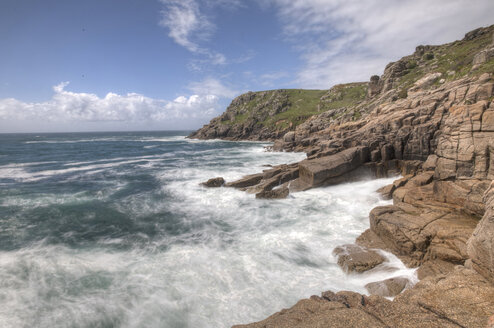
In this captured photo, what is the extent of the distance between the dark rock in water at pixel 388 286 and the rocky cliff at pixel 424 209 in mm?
45

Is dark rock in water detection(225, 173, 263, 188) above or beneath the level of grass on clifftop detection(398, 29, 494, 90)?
beneath

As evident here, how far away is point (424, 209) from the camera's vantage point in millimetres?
14492

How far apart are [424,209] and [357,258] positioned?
6.21m

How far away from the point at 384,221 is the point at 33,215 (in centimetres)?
2859

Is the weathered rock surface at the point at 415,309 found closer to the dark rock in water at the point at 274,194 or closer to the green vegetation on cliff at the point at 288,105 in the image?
the dark rock in water at the point at 274,194

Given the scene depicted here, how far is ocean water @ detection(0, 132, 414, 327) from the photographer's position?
10.1m

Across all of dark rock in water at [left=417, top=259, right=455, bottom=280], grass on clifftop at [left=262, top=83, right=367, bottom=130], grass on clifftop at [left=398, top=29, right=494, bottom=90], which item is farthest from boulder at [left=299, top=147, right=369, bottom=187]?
grass on clifftop at [left=262, top=83, right=367, bottom=130]

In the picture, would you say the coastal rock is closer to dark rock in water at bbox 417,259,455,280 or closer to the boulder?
dark rock in water at bbox 417,259,455,280

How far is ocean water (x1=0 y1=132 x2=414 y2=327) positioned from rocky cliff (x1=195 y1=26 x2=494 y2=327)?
1450 mm

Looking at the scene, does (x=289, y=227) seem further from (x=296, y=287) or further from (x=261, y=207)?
(x=296, y=287)

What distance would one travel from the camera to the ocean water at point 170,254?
10078 millimetres

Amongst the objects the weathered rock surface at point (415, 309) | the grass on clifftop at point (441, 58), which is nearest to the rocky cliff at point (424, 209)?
the weathered rock surface at point (415, 309)

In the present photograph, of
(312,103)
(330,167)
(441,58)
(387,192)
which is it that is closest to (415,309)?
(387,192)

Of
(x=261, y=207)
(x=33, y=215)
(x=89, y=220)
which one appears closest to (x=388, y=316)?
(x=261, y=207)
